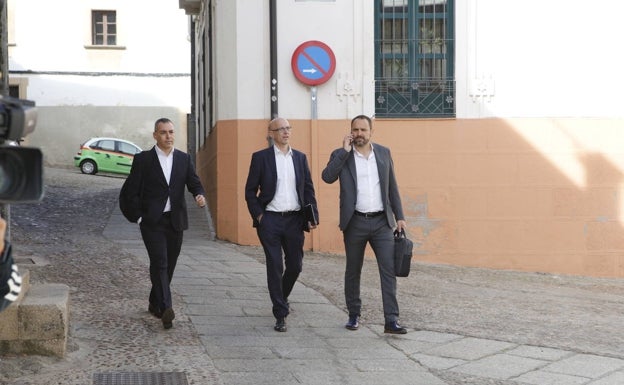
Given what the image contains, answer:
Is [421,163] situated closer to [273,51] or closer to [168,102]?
[273,51]

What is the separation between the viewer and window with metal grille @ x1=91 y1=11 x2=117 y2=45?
35.6 metres

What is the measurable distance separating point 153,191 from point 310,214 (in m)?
1.30

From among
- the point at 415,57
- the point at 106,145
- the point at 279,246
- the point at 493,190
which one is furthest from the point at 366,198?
the point at 106,145

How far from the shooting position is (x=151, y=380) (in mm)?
6367

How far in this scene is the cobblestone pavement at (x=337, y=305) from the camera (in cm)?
677

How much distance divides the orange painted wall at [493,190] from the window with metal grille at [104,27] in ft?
74.5

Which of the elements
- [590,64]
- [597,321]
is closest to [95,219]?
[590,64]

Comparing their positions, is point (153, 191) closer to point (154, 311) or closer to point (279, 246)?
point (154, 311)

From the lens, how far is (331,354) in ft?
24.0

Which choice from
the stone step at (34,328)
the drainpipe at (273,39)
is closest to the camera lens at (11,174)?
the stone step at (34,328)

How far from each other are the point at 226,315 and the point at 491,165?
661 cm

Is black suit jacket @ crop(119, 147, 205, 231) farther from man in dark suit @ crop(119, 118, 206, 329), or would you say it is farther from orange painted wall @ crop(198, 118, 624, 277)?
orange painted wall @ crop(198, 118, 624, 277)

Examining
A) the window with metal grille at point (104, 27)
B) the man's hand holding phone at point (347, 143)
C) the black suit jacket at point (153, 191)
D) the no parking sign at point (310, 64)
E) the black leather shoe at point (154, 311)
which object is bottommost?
the black leather shoe at point (154, 311)

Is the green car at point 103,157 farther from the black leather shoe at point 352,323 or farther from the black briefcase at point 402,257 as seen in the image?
the black briefcase at point 402,257
